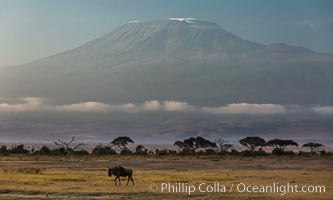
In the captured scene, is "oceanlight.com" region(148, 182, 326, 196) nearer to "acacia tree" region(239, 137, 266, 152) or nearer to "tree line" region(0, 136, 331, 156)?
A: "tree line" region(0, 136, 331, 156)

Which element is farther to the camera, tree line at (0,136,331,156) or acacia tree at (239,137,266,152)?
acacia tree at (239,137,266,152)

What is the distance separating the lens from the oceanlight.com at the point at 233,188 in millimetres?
35669

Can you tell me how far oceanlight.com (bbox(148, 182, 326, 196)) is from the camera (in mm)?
35669

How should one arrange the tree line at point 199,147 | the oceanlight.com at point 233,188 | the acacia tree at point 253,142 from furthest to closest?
the acacia tree at point 253,142, the tree line at point 199,147, the oceanlight.com at point 233,188

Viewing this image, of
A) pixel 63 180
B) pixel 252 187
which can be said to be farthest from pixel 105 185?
pixel 252 187

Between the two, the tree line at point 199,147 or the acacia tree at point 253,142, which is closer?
the tree line at point 199,147

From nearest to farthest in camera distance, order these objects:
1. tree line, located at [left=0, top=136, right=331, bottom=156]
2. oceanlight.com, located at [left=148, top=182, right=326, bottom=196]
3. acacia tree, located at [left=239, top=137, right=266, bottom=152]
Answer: oceanlight.com, located at [left=148, top=182, right=326, bottom=196], tree line, located at [left=0, top=136, right=331, bottom=156], acacia tree, located at [left=239, top=137, right=266, bottom=152]

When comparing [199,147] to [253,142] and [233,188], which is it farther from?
[233,188]

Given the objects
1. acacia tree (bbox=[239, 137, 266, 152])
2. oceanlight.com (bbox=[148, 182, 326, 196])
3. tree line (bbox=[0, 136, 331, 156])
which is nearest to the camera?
oceanlight.com (bbox=[148, 182, 326, 196])

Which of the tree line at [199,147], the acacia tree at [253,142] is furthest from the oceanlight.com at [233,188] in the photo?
the acacia tree at [253,142]

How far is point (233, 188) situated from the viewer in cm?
3734

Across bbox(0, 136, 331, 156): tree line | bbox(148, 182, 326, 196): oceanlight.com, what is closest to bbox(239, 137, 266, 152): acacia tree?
bbox(0, 136, 331, 156): tree line

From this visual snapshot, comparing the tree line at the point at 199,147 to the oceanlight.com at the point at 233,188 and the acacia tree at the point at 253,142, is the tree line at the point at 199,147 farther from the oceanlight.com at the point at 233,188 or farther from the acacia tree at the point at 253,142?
the oceanlight.com at the point at 233,188

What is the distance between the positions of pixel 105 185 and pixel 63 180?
213 inches
